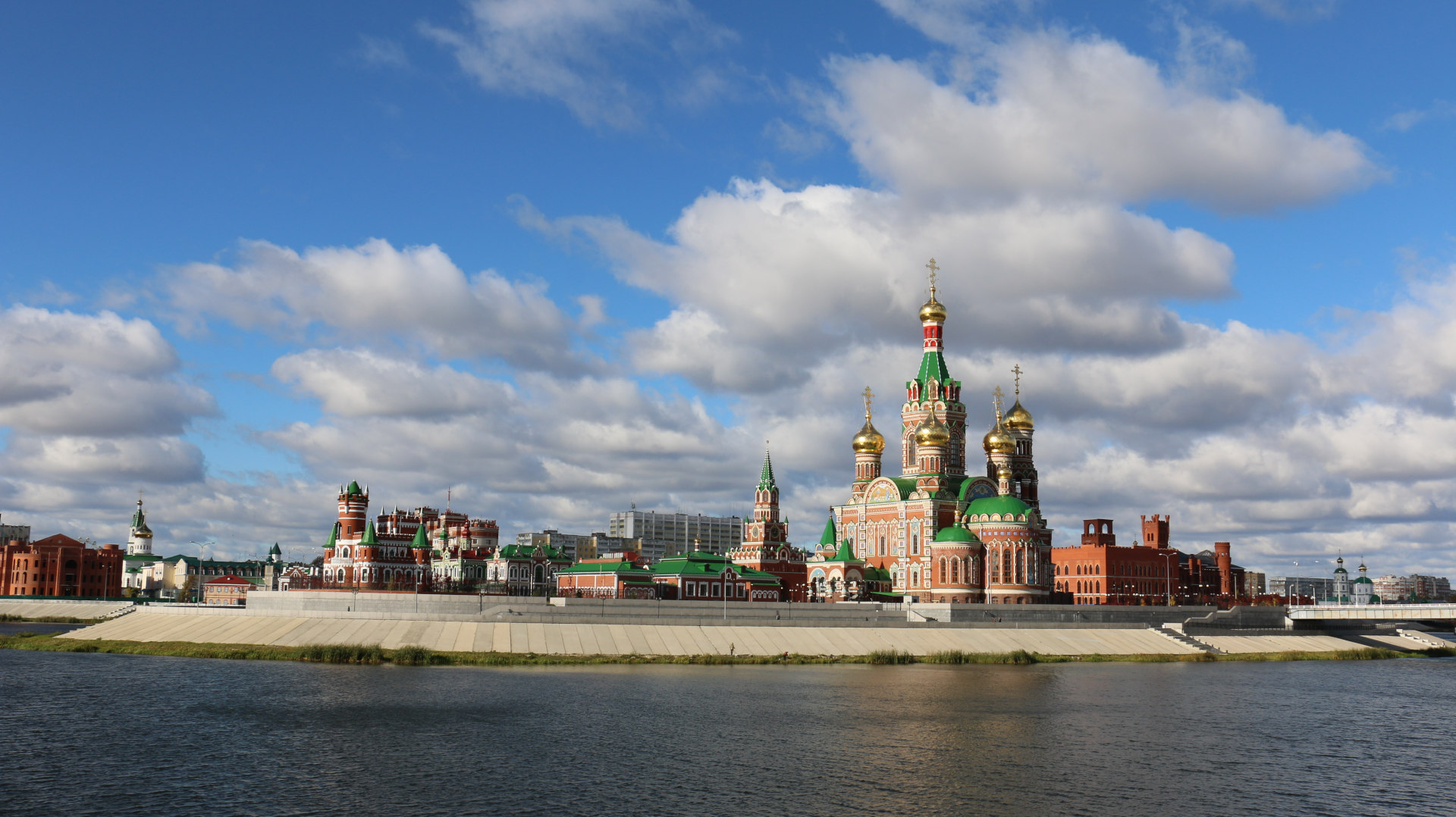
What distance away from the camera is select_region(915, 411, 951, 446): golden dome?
12888cm

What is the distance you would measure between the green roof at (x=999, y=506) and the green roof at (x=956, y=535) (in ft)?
10.9

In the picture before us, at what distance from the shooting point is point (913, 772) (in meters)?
42.1

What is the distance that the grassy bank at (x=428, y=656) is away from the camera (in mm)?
78250

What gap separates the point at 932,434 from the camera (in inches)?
5069

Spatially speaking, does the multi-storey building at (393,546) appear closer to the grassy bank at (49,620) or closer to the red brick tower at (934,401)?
the grassy bank at (49,620)

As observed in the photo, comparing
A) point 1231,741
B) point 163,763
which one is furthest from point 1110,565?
point 163,763

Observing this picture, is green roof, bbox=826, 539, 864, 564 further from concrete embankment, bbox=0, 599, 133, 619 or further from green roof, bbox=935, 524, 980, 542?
concrete embankment, bbox=0, 599, 133, 619

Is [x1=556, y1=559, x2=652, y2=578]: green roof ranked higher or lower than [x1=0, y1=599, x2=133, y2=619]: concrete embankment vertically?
higher

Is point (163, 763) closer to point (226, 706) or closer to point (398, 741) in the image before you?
point (398, 741)

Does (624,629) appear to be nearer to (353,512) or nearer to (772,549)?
(772,549)

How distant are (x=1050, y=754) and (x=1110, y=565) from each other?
86.5 meters

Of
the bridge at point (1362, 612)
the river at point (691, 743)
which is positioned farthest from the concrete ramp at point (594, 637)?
the bridge at point (1362, 612)

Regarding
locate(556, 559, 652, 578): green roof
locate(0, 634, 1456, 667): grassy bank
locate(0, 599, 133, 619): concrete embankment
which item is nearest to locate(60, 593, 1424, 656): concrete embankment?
locate(0, 634, 1456, 667): grassy bank

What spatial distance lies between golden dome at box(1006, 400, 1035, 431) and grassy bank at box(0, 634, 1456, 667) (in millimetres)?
47323
